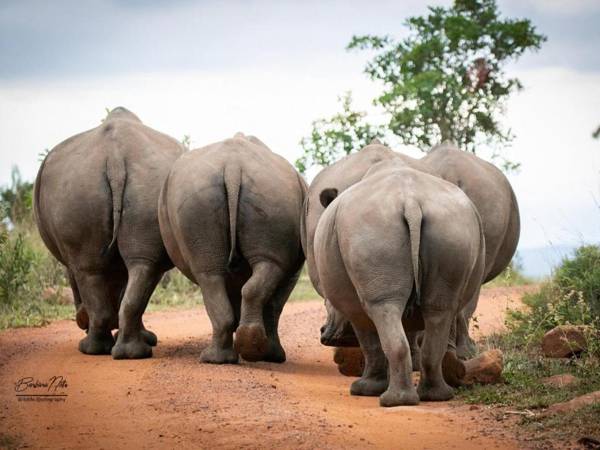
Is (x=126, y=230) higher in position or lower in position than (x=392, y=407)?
higher

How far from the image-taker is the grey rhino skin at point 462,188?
10.2 meters

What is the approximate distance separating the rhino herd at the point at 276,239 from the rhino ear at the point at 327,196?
0.01 m

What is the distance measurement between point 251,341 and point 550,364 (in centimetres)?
258

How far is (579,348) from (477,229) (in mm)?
2093

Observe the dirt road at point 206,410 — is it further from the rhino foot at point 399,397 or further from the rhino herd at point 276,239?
the rhino herd at point 276,239

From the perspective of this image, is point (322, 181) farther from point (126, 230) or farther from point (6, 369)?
point (6, 369)

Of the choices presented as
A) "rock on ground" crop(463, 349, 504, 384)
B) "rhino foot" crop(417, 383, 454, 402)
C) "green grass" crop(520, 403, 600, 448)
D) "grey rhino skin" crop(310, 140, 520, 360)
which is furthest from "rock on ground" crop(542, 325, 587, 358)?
"green grass" crop(520, 403, 600, 448)

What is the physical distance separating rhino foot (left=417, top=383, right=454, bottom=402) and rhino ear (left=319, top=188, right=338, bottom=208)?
180 cm

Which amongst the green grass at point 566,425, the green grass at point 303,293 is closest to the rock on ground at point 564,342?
the green grass at point 566,425

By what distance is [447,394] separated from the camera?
885 centimetres

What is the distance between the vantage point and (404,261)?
328 inches

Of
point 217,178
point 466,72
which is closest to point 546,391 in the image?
point 217,178

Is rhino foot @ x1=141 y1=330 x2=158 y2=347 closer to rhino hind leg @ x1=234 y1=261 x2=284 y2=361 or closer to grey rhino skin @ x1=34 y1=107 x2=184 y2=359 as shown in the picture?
grey rhino skin @ x1=34 y1=107 x2=184 y2=359

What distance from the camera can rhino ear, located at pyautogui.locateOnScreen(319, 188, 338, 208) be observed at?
32.1 feet
